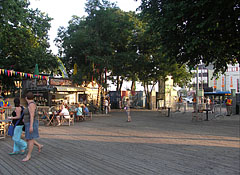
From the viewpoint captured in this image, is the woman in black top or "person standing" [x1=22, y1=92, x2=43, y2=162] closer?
"person standing" [x1=22, y1=92, x2=43, y2=162]

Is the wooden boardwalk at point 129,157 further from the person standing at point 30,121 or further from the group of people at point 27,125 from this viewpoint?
the person standing at point 30,121

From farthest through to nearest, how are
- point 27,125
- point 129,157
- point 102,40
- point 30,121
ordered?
point 102,40 → point 129,157 → point 27,125 → point 30,121

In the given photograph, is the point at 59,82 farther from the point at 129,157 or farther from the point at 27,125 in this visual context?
the point at 129,157

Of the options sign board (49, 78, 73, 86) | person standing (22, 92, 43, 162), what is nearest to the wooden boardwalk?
person standing (22, 92, 43, 162)

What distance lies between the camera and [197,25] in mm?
8062

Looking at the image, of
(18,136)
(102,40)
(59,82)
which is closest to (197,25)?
(18,136)

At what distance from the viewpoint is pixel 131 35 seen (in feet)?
73.6

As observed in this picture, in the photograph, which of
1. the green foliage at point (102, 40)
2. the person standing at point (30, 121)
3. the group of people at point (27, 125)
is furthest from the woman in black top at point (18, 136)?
the green foliage at point (102, 40)

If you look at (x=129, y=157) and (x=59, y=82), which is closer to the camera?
(x=129, y=157)

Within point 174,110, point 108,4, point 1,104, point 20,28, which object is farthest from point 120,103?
point 1,104

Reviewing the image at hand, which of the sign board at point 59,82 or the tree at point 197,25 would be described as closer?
the tree at point 197,25

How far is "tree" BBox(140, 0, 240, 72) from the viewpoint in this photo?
7.79 m

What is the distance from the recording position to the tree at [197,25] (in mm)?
7793

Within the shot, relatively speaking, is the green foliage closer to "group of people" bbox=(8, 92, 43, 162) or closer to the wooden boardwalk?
the wooden boardwalk
